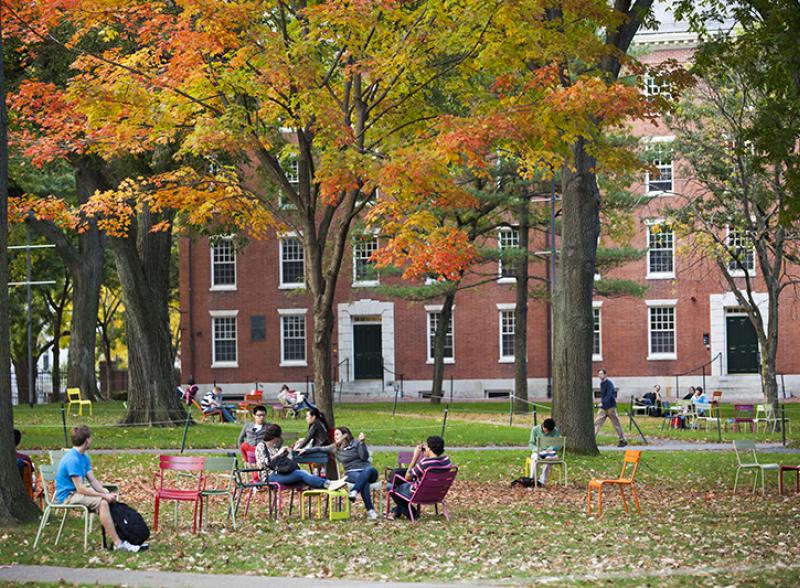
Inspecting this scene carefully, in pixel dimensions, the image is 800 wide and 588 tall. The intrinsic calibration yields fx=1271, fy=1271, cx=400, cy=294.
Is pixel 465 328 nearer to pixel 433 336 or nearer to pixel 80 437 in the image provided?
pixel 433 336

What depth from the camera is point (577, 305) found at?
2445 cm

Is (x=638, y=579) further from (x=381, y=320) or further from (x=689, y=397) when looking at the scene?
(x=381, y=320)

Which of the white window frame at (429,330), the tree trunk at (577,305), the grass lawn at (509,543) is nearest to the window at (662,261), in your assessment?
the white window frame at (429,330)

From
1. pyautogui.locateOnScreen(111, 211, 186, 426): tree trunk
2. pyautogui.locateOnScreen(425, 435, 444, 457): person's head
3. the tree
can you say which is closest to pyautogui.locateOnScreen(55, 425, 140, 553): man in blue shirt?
pyautogui.locateOnScreen(425, 435, 444, 457): person's head

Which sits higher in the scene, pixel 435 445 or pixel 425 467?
pixel 435 445

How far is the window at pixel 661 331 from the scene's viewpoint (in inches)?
2141

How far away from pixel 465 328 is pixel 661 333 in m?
8.41

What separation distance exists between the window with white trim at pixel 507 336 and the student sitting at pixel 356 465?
123 ft

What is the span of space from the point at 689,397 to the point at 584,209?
55.5ft

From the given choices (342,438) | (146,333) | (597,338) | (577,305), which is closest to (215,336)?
(597,338)

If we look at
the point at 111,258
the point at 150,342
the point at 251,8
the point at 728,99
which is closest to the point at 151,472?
the point at 251,8

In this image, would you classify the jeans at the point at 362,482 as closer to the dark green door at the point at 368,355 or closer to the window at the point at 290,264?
the dark green door at the point at 368,355

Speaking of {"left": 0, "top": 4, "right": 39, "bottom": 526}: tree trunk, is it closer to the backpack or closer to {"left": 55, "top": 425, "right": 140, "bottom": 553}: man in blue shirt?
{"left": 55, "top": 425, "right": 140, "bottom": 553}: man in blue shirt

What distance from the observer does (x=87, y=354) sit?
43.2 m
